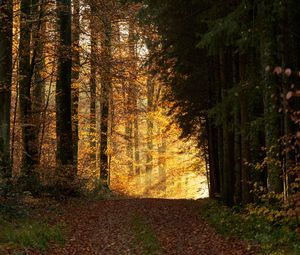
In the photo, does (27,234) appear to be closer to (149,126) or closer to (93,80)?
(93,80)

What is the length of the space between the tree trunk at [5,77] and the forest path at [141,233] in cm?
274

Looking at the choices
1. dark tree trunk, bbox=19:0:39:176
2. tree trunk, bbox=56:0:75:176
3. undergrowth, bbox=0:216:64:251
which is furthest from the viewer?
tree trunk, bbox=56:0:75:176

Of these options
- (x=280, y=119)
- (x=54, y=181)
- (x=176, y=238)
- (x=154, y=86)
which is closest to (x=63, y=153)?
(x=54, y=181)

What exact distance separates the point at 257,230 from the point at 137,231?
313 cm

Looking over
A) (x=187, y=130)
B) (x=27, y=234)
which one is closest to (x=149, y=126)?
(x=187, y=130)

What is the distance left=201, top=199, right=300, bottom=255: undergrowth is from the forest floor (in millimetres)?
281

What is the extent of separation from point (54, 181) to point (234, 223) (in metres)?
7.90

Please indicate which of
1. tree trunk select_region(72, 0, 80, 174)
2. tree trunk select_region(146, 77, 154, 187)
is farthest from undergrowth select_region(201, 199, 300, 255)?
tree trunk select_region(146, 77, 154, 187)

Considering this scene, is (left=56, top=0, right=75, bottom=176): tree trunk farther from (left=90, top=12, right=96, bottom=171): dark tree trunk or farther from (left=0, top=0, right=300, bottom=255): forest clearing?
(left=90, top=12, right=96, bottom=171): dark tree trunk

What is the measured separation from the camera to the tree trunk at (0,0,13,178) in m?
13.5


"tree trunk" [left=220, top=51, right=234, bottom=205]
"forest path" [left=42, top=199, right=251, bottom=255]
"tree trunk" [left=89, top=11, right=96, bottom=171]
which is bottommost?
"forest path" [left=42, top=199, right=251, bottom=255]

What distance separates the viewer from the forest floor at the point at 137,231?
31.7 feet

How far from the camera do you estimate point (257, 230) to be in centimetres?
1023

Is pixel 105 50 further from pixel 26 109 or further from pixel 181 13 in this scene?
pixel 181 13
